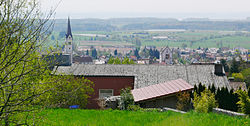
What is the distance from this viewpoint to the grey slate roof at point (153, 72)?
18.6 m

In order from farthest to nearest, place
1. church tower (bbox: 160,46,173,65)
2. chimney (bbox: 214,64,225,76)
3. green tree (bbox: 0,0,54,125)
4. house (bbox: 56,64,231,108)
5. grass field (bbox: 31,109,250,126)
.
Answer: church tower (bbox: 160,46,173,65)
chimney (bbox: 214,64,225,76)
house (bbox: 56,64,231,108)
grass field (bbox: 31,109,250,126)
green tree (bbox: 0,0,54,125)

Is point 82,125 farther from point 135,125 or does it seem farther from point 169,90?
point 169,90

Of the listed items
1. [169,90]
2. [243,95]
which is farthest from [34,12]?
[169,90]

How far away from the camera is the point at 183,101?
12.0 metres

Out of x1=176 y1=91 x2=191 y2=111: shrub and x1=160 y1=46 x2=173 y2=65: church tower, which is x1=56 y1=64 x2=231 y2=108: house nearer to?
x1=176 y1=91 x2=191 y2=111: shrub

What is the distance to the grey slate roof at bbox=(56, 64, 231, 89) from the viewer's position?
1856 centimetres

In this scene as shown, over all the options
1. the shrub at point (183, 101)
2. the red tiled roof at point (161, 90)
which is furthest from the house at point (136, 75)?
the shrub at point (183, 101)

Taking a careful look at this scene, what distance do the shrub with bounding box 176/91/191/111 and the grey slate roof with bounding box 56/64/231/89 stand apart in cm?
609

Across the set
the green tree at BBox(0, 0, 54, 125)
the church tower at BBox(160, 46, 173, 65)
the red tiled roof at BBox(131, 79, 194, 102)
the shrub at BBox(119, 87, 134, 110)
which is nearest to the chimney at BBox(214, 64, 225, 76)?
the red tiled roof at BBox(131, 79, 194, 102)

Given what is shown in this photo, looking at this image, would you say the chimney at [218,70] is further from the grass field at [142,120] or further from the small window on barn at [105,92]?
the grass field at [142,120]

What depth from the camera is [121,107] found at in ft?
41.7

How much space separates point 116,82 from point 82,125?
451 inches

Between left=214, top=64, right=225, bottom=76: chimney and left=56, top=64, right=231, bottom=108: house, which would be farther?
left=214, top=64, right=225, bottom=76: chimney

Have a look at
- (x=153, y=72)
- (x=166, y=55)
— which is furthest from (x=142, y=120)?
(x=166, y=55)
